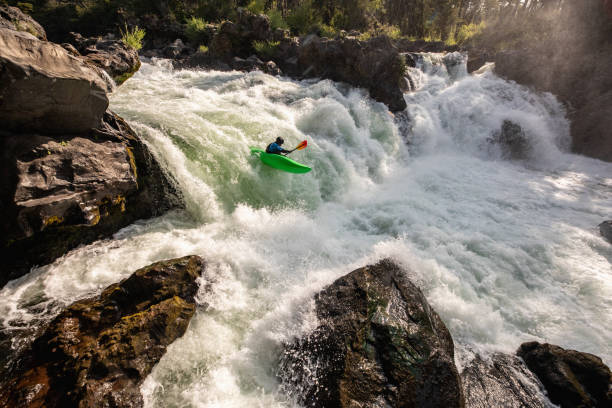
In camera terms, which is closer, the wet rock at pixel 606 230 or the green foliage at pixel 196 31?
the wet rock at pixel 606 230

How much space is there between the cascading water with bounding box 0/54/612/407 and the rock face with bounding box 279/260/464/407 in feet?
0.77

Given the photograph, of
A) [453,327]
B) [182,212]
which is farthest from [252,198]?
[453,327]

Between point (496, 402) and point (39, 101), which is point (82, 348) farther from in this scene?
point (496, 402)

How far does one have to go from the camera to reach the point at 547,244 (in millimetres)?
5527

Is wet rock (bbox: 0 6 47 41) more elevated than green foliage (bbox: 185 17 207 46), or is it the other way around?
green foliage (bbox: 185 17 207 46)

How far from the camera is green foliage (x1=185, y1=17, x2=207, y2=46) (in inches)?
568

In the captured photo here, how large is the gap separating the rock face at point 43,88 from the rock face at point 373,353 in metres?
3.67

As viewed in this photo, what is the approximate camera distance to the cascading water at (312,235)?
3.05 metres

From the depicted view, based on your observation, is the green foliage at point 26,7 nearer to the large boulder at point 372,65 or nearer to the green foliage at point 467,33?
the large boulder at point 372,65

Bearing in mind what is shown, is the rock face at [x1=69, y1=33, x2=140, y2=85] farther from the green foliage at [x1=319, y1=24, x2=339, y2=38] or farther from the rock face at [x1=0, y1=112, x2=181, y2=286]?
the green foliage at [x1=319, y1=24, x2=339, y2=38]

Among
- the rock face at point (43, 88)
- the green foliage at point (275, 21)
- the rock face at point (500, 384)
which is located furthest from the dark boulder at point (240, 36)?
the rock face at point (500, 384)

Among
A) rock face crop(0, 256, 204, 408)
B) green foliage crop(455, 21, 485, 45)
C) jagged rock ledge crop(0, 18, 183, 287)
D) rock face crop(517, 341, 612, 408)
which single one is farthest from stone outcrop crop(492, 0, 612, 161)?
jagged rock ledge crop(0, 18, 183, 287)

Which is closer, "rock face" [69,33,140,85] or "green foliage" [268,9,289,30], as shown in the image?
"rock face" [69,33,140,85]

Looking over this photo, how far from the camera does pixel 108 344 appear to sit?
246 cm
